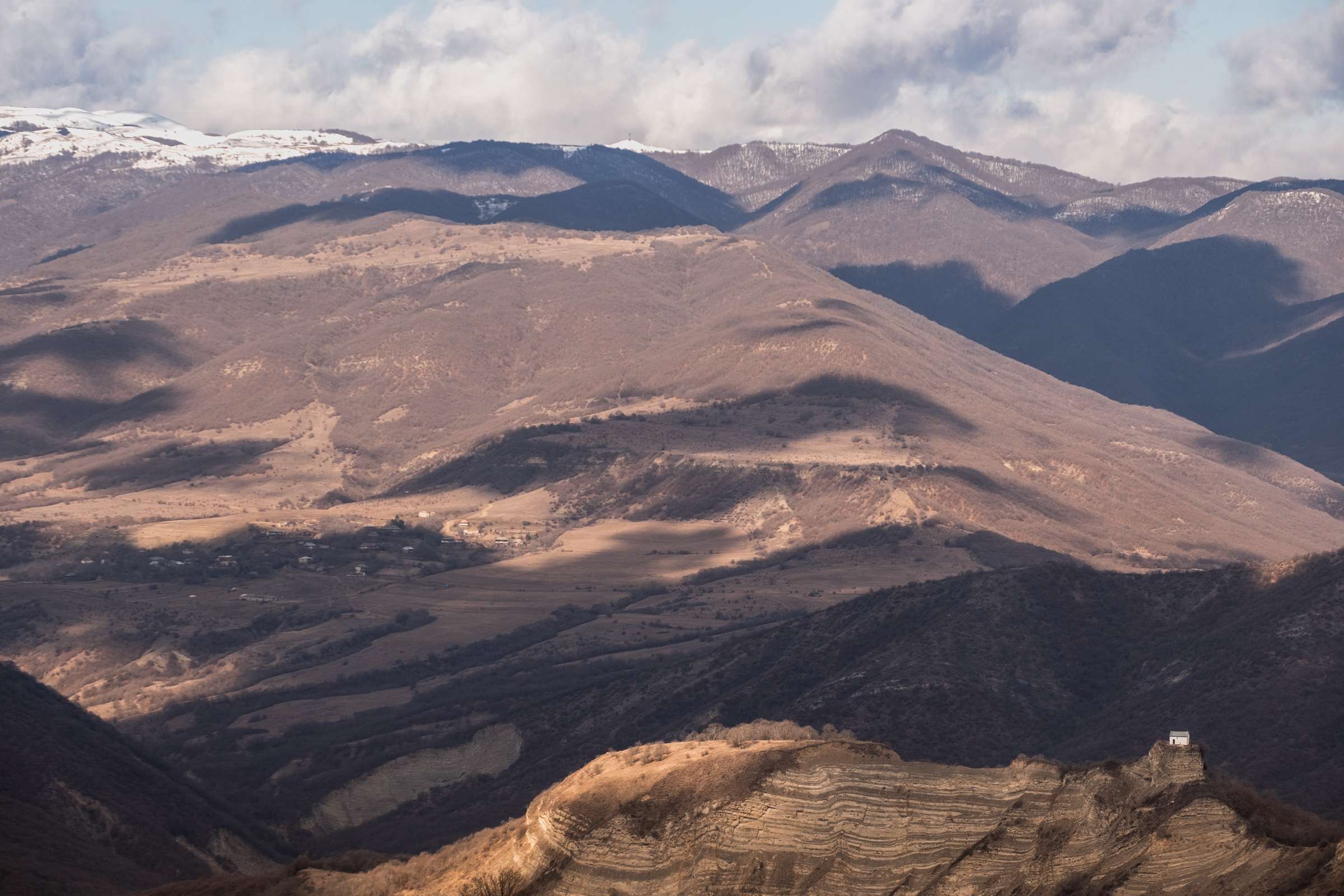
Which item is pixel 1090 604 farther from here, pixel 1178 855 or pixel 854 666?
pixel 1178 855

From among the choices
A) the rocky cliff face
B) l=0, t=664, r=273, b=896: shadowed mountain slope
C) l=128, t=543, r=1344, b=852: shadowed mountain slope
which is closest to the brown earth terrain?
the rocky cliff face

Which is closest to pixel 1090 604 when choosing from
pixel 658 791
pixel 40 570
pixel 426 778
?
pixel 426 778

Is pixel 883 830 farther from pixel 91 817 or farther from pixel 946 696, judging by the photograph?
pixel 946 696

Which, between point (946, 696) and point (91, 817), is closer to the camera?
point (91, 817)

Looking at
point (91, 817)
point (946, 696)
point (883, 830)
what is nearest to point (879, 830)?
point (883, 830)

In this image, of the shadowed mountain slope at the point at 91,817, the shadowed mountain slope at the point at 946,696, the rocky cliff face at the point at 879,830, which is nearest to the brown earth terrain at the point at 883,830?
the rocky cliff face at the point at 879,830

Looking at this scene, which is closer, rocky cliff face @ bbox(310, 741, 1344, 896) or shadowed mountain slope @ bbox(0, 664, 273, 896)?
rocky cliff face @ bbox(310, 741, 1344, 896)

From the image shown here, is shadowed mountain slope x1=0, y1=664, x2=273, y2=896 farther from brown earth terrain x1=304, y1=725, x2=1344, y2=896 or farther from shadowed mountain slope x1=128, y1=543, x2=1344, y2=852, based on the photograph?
brown earth terrain x1=304, y1=725, x2=1344, y2=896
